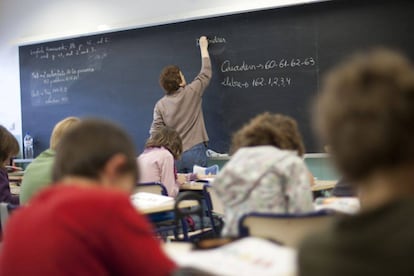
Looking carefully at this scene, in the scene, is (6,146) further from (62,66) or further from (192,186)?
(62,66)

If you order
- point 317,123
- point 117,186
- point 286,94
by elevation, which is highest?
point 286,94

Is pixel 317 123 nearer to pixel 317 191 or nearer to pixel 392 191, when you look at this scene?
pixel 392 191

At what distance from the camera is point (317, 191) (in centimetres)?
402

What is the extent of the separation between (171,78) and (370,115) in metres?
4.70

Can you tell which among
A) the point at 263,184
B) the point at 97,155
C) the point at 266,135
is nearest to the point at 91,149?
the point at 97,155

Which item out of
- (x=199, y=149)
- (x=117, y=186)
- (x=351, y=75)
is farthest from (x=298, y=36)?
(x=351, y=75)

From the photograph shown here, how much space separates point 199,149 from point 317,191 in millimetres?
1930

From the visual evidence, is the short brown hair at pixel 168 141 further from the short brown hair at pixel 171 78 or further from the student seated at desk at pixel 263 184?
the student seated at desk at pixel 263 184

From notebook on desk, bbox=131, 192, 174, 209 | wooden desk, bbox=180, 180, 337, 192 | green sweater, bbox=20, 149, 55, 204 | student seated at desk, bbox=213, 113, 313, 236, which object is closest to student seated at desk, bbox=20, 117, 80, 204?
green sweater, bbox=20, 149, 55, 204

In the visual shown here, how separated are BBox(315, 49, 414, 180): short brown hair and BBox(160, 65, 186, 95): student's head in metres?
4.59

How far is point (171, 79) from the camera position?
5.49 m

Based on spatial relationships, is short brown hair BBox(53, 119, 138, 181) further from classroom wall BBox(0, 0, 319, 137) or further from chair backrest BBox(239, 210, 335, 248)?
classroom wall BBox(0, 0, 319, 137)

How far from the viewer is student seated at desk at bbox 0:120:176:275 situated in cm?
125

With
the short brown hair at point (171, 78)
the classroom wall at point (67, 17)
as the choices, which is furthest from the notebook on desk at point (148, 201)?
the classroom wall at point (67, 17)
